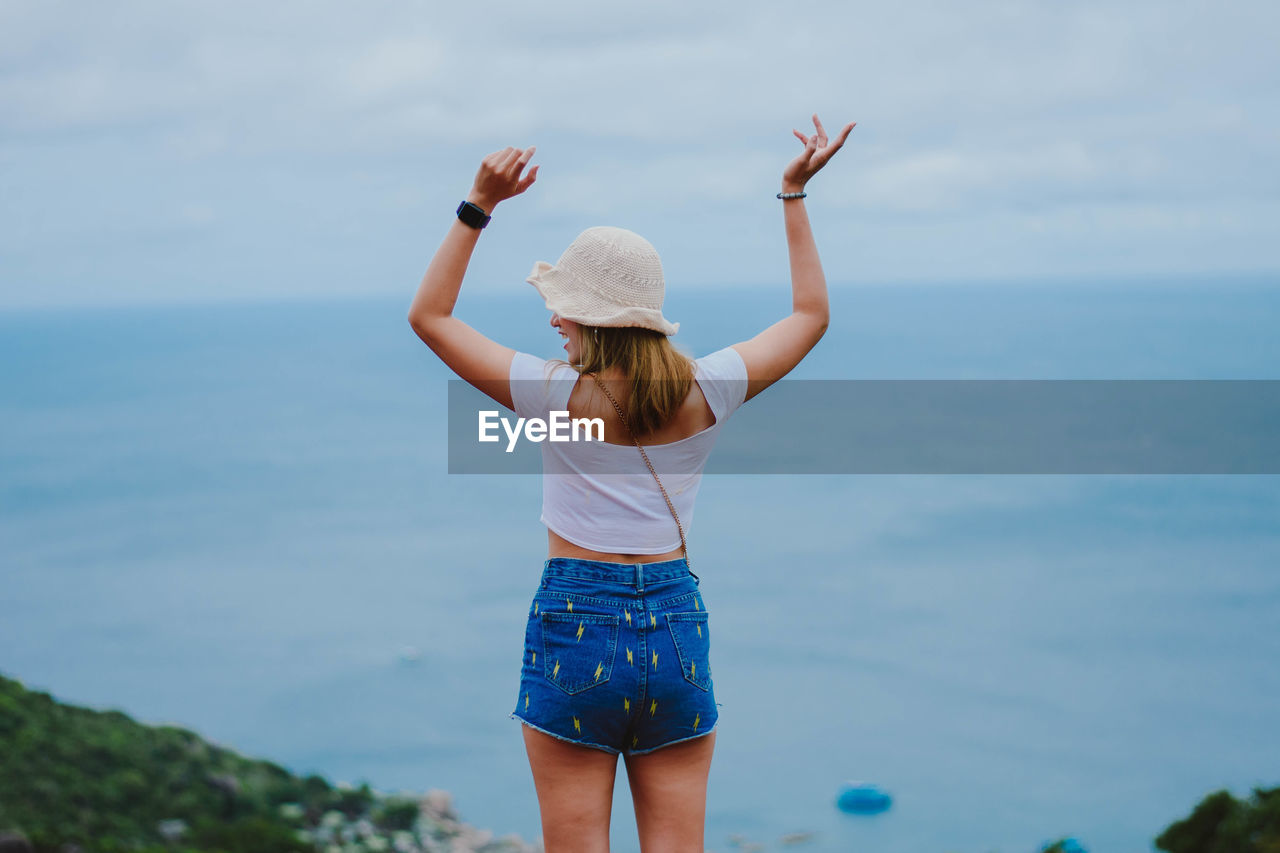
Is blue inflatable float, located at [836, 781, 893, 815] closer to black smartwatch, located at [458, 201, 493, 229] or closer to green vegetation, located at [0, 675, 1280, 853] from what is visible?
green vegetation, located at [0, 675, 1280, 853]

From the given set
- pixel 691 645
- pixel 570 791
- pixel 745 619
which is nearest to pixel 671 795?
pixel 570 791

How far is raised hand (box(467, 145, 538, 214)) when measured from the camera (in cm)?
214

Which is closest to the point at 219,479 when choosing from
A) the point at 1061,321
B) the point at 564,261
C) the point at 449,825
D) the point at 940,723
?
the point at 940,723

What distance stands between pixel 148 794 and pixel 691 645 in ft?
13.5

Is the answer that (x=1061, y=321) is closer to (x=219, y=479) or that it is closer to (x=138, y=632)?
(x=219, y=479)

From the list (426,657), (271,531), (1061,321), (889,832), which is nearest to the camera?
(889,832)

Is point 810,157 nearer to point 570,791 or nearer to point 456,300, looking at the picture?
point 456,300

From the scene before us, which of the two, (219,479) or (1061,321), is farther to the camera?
(1061,321)

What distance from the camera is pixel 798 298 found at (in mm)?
2371

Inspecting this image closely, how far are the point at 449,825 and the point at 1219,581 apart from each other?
31650mm

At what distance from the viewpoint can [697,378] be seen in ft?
6.92

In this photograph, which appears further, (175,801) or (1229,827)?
(175,801)
